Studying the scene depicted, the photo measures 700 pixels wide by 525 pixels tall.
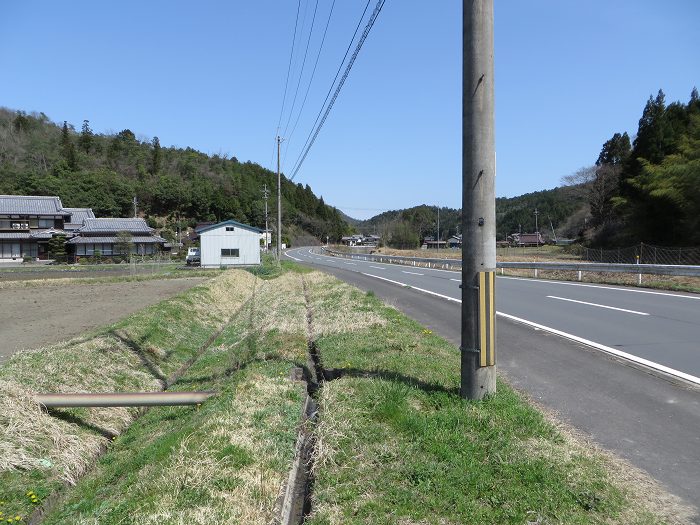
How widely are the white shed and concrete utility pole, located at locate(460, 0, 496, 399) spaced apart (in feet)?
136

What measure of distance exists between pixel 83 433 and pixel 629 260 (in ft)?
89.9

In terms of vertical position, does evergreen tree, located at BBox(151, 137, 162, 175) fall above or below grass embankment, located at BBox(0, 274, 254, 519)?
above

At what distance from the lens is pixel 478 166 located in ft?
13.9

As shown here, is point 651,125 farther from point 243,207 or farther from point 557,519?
point 243,207

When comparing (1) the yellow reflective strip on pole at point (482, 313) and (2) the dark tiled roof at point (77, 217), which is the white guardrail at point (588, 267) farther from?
(2) the dark tiled roof at point (77, 217)

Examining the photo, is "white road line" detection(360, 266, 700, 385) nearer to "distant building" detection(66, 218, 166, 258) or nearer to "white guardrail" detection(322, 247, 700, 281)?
"white guardrail" detection(322, 247, 700, 281)

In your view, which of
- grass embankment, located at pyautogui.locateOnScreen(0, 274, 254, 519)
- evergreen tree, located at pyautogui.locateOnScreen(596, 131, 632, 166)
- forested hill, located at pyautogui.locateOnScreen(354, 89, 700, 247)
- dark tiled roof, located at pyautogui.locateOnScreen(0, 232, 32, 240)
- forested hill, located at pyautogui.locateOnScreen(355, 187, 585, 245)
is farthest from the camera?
forested hill, located at pyautogui.locateOnScreen(355, 187, 585, 245)

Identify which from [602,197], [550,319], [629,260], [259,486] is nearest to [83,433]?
[259,486]

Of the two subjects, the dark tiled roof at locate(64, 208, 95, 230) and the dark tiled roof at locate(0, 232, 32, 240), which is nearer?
the dark tiled roof at locate(0, 232, 32, 240)

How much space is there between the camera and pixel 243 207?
10231cm

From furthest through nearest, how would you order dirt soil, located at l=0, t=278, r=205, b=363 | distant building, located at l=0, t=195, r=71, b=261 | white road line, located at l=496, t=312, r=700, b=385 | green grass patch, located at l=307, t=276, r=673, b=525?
1. distant building, located at l=0, t=195, r=71, b=261
2. dirt soil, located at l=0, t=278, r=205, b=363
3. white road line, located at l=496, t=312, r=700, b=385
4. green grass patch, located at l=307, t=276, r=673, b=525

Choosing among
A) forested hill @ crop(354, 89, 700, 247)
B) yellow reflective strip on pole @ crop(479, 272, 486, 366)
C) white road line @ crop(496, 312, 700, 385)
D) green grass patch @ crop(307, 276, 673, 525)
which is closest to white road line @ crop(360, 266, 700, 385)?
white road line @ crop(496, 312, 700, 385)

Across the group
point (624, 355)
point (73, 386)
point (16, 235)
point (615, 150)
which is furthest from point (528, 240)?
point (73, 386)

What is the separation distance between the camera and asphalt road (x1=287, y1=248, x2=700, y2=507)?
3.85 metres
